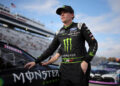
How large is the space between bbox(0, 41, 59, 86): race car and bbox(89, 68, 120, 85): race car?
15.9 ft

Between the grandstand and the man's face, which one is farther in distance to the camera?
the grandstand

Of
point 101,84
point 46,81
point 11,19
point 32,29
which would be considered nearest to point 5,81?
point 46,81

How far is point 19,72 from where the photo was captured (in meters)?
1.37

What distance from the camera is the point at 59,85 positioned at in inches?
64.6

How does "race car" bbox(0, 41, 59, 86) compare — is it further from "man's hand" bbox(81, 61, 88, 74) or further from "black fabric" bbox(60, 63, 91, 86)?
"man's hand" bbox(81, 61, 88, 74)

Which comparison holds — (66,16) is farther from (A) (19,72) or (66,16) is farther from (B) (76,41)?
(A) (19,72)

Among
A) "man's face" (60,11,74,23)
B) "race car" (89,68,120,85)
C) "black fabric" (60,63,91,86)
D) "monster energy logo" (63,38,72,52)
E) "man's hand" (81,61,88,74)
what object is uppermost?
"man's face" (60,11,74,23)

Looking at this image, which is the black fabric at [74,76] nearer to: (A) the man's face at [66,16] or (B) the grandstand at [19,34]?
(A) the man's face at [66,16]

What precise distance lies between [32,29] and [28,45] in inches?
534

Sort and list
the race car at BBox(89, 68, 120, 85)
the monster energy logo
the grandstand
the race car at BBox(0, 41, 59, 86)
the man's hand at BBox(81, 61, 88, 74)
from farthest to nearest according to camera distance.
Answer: the grandstand, the race car at BBox(89, 68, 120, 85), the monster energy logo, the man's hand at BBox(81, 61, 88, 74), the race car at BBox(0, 41, 59, 86)

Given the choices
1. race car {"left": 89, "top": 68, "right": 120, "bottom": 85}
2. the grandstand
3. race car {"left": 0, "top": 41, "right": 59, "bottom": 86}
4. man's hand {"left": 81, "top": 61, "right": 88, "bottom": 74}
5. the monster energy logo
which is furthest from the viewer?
the grandstand

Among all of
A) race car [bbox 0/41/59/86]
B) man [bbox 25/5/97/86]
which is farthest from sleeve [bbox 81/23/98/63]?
race car [bbox 0/41/59/86]

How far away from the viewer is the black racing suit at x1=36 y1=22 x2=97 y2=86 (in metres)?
1.43

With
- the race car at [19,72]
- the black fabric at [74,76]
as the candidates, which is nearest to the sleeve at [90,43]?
the black fabric at [74,76]
